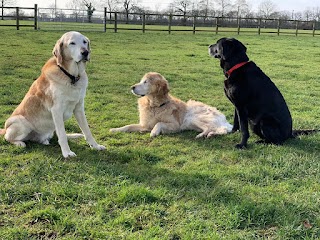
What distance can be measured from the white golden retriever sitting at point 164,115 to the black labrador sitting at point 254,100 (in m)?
0.55

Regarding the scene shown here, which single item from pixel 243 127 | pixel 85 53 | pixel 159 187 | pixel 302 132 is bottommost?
pixel 159 187

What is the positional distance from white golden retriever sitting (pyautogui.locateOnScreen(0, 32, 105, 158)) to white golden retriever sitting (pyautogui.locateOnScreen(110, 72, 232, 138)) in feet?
3.44

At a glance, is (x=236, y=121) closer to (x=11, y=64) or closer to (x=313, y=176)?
(x=313, y=176)

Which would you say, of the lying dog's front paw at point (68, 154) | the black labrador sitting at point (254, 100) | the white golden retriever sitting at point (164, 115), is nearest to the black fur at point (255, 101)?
the black labrador sitting at point (254, 100)

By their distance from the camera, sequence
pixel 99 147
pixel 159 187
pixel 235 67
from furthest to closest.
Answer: pixel 235 67
pixel 99 147
pixel 159 187

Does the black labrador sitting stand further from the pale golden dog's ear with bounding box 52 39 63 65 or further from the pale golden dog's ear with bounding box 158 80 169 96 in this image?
the pale golden dog's ear with bounding box 52 39 63 65

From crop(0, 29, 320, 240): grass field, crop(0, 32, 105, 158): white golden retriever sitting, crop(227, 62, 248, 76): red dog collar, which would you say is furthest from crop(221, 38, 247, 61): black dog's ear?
crop(0, 32, 105, 158): white golden retriever sitting

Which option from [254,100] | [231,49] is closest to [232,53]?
[231,49]

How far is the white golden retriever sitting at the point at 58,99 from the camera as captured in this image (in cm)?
389

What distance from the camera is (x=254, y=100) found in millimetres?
4496

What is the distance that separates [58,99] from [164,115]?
1736 millimetres

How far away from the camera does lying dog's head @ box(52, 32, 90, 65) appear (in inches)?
151

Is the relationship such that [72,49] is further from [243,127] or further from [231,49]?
[243,127]

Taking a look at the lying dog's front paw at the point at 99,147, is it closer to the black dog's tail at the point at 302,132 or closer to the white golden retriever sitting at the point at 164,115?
the white golden retriever sitting at the point at 164,115
